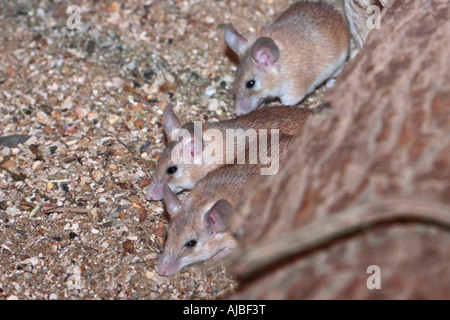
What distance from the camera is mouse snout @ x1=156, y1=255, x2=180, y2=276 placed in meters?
3.90

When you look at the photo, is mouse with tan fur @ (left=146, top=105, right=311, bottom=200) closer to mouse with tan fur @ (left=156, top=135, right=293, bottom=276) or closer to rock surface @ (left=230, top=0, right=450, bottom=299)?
mouse with tan fur @ (left=156, top=135, right=293, bottom=276)

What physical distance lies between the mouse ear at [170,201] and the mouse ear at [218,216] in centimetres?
29

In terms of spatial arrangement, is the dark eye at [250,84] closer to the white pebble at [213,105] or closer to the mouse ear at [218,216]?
the white pebble at [213,105]

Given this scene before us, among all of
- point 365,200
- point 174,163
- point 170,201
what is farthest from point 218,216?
point 365,200

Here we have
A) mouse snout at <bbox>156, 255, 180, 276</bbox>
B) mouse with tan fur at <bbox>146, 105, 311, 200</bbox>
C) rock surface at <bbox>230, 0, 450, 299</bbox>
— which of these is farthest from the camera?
mouse with tan fur at <bbox>146, 105, 311, 200</bbox>

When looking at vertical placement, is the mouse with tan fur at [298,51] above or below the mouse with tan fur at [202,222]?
above

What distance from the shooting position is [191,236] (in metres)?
4.05

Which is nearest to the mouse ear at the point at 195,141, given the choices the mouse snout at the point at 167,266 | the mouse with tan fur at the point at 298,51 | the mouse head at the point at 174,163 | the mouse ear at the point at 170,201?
the mouse head at the point at 174,163

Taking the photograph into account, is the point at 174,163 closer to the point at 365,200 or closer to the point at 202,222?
the point at 202,222

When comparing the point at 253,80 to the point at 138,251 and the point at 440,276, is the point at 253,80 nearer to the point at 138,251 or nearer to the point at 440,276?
the point at 138,251

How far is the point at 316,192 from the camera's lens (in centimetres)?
247

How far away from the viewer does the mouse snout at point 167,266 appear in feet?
12.8

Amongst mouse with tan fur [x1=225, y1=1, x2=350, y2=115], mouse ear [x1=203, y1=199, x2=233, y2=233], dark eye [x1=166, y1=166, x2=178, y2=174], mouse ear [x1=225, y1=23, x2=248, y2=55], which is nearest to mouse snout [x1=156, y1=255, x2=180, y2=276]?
mouse ear [x1=203, y1=199, x2=233, y2=233]
